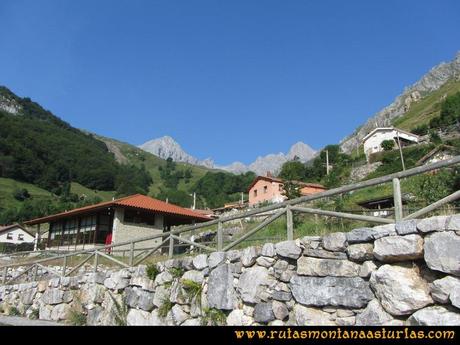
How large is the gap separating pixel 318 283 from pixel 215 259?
2.49 meters

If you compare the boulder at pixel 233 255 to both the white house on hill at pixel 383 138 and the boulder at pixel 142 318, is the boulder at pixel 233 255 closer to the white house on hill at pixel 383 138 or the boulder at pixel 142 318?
the boulder at pixel 142 318

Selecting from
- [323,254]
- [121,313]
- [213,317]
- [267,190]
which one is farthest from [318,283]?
[267,190]

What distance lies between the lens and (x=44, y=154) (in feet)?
391

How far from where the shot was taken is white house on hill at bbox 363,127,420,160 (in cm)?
6581

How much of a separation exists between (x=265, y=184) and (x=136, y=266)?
4847 cm

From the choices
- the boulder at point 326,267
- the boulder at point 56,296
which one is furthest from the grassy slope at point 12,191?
the boulder at point 326,267

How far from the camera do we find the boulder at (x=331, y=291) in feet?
17.7

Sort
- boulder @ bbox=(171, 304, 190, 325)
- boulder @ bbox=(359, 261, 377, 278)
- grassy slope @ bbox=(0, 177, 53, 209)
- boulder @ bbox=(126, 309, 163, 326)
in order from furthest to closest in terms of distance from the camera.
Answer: grassy slope @ bbox=(0, 177, 53, 209) < boulder @ bbox=(126, 309, 163, 326) < boulder @ bbox=(171, 304, 190, 325) < boulder @ bbox=(359, 261, 377, 278)

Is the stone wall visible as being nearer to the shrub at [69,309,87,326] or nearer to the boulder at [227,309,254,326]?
the boulder at [227,309,254,326]

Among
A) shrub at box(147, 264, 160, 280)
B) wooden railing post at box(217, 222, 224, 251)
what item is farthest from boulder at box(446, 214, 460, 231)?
shrub at box(147, 264, 160, 280)

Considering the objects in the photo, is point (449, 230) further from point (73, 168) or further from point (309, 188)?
point (73, 168)

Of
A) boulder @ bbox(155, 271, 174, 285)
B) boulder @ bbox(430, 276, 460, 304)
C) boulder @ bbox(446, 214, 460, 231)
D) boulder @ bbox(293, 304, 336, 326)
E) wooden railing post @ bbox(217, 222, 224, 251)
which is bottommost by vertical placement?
boulder @ bbox(293, 304, 336, 326)

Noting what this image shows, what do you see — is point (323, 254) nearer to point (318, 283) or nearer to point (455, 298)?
point (318, 283)
